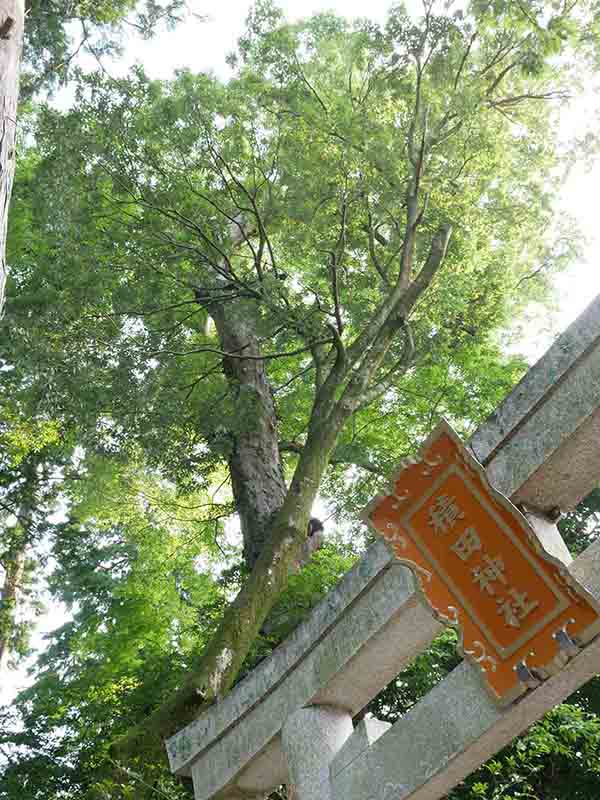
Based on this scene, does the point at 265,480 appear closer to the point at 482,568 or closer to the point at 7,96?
the point at 482,568

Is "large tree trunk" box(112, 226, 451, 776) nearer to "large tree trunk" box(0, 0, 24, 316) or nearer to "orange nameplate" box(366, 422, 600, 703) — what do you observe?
"orange nameplate" box(366, 422, 600, 703)

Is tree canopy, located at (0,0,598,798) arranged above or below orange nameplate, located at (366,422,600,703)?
above

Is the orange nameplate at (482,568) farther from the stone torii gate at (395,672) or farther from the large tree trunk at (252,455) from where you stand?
the large tree trunk at (252,455)

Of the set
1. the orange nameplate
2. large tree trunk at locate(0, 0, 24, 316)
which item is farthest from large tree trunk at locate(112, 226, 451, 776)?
large tree trunk at locate(0, 0, 24, 316)

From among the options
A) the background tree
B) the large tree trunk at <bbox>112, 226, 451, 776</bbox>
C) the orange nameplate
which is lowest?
the orange nameplate

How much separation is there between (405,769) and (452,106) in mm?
6447

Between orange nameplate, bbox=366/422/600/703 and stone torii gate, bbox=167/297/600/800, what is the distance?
0.29 ft

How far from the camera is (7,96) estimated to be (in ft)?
14.1

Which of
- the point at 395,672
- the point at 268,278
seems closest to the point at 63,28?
the point at 268,278

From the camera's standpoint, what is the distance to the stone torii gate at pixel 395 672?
3766mm

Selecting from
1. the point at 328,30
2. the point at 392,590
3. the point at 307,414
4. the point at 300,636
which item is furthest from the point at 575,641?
the point at 328,30

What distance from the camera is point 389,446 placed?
10.8m

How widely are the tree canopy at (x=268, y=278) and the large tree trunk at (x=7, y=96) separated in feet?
11.7

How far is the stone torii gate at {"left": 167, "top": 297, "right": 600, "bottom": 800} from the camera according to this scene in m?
3.77
